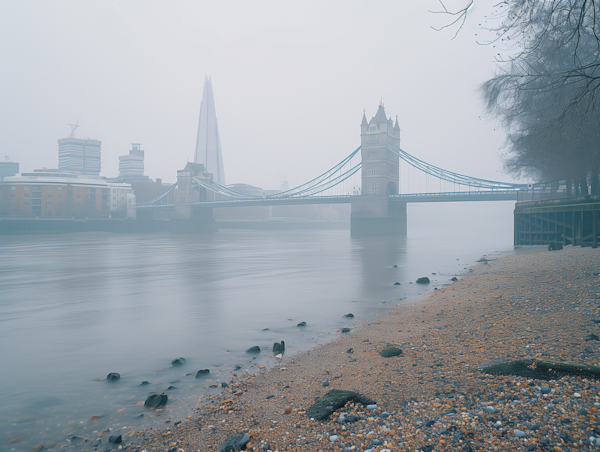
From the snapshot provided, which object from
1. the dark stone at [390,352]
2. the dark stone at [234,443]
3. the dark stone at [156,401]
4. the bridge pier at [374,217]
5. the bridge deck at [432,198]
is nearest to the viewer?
the dark stone at [234,443]

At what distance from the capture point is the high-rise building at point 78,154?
190625 millimetres

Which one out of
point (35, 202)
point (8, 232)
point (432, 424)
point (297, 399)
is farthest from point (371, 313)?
point (35, 202)

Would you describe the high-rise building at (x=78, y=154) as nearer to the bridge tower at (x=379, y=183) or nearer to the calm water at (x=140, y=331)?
the bridge tower at (x=379, y=183)

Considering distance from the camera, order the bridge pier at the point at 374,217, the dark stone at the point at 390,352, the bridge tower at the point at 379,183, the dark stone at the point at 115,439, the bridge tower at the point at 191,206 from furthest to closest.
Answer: the bridge tower at the point at 191,206 → the bridge tower at the point at 379,183 → the bridge pier at the point at 374,217 → the dark stone at the point at 390,352 → the dark stone at the point at 115,439

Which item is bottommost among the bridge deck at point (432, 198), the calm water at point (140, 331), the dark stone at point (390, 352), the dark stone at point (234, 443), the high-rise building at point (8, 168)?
the calm water at point (140, 331)

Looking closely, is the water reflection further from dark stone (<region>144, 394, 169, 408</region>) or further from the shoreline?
the shoreline

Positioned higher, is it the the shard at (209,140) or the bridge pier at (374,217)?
the the shard at (209,140)

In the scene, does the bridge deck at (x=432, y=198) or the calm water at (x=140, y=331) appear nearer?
the calm water at (x=140, y=331)

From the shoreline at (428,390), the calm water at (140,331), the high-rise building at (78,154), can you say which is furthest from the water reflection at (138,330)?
the high-rise building at (78,154)

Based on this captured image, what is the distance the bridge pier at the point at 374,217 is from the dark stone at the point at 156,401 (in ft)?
192

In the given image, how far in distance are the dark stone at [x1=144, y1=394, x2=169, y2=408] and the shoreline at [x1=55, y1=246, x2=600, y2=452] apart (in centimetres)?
51

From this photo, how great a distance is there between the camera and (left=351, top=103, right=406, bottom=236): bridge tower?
63.5 meters

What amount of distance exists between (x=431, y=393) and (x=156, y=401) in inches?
125

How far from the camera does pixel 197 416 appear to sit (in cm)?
466
